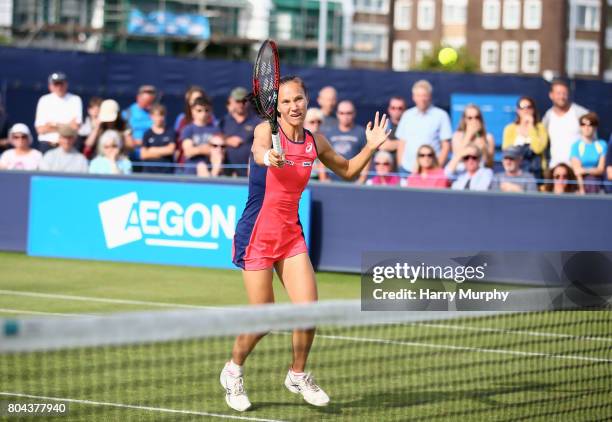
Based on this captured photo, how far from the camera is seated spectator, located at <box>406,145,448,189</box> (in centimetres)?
1448

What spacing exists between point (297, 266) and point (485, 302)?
120 inches

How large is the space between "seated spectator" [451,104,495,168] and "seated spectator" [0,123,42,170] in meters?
5.47

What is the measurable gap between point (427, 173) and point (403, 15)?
74.6 meters

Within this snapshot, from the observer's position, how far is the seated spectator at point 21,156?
1599 centimetres

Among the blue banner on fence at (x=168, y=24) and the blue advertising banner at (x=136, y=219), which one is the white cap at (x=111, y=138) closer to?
the blue advertising banner at (x=136, y=219)

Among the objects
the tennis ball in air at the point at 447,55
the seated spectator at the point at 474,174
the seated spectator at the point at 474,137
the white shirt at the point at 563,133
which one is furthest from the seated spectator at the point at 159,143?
the white shirt at the point at 563,133

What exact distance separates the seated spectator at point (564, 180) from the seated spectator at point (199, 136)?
4.33m

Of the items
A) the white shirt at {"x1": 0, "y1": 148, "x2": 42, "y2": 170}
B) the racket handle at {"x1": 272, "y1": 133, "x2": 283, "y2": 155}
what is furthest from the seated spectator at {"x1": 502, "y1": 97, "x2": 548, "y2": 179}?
the racket handle at {"x1": 272, "y1": 133, "x2": 283, "y2": 155}

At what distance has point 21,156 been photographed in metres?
16.0

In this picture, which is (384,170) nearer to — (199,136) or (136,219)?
(199,136)

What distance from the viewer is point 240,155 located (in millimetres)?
15578

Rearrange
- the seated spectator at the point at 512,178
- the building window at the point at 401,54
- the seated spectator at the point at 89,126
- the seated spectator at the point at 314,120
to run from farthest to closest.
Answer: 1. the building window at the point at 401,54
2. the seated spectator at the point at 89,126
3. the seated spectator at the point at 314,120
4. the seated spectator at the point at 512,178

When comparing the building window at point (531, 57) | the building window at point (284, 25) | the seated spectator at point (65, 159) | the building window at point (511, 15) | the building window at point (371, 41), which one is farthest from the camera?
the building window at point (371, 41)

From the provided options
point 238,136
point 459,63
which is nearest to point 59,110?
point 238,136
